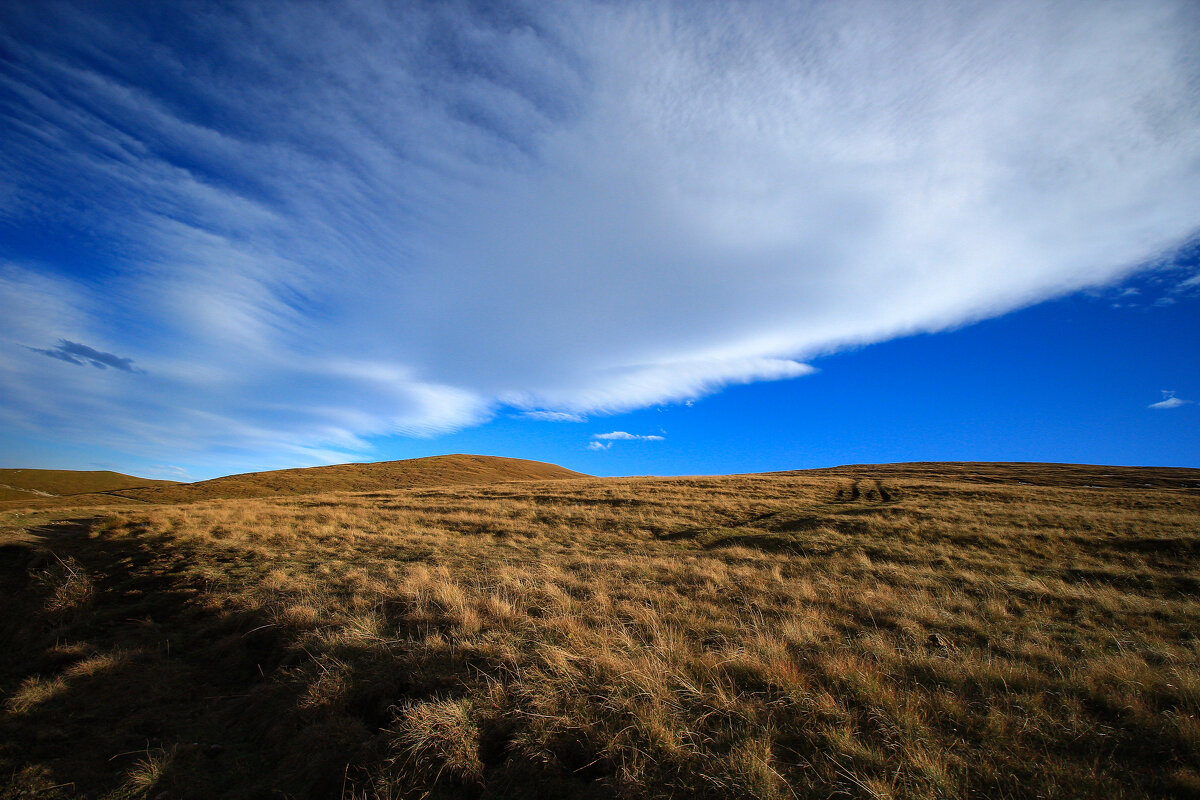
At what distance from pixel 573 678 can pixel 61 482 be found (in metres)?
108

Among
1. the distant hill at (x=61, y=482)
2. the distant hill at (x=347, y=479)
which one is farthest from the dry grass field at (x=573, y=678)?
the distant hill at (x=61, y=482)

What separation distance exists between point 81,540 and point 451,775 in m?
16.0

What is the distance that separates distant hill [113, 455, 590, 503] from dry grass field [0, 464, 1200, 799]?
40.8 m

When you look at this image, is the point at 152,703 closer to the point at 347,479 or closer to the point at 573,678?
the point at 573,678

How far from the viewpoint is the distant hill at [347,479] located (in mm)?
47625

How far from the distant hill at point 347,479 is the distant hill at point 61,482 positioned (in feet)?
47.1

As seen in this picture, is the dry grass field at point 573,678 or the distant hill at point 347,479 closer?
the dry grass field at point 573,678

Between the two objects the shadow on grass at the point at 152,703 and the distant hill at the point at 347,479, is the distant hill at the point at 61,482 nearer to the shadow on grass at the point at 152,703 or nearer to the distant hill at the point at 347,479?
the distant hill at the point at 347,479

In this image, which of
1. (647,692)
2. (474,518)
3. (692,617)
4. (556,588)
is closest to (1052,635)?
(692,617)

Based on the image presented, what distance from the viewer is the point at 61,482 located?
70.4 m

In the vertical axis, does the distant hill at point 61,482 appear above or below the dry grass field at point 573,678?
above

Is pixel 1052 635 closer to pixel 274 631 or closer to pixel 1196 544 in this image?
pixel 274 631

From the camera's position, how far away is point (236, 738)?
486cm

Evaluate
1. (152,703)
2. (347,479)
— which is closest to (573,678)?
(152,703)
